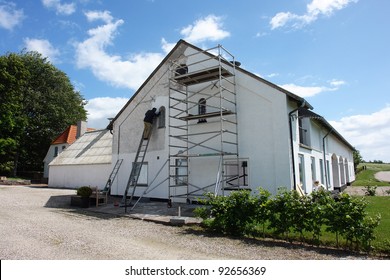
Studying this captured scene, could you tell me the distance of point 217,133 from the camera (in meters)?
14.4

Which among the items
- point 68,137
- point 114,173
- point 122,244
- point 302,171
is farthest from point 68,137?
point 122,244

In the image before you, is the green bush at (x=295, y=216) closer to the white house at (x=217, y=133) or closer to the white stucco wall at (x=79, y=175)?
the white house at (x=217, y=133)

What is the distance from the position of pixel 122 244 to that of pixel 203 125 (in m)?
8.69

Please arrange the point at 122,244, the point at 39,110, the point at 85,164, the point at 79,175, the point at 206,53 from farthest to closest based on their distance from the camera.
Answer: the point at 39,110 → the point at 79,175 → the point at 85,164 → the point at 206,53 → the point at 122,244

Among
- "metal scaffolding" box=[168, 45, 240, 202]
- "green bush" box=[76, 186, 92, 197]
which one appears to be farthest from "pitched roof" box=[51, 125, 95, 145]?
"metal scaffolding" box=[168, 45, 240, 202]

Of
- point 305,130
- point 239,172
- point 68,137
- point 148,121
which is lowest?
point 239,172

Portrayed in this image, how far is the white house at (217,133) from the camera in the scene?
42.0 ft

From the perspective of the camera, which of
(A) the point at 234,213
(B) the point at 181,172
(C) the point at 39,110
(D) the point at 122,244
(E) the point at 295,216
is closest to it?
(E) the point at 295,216

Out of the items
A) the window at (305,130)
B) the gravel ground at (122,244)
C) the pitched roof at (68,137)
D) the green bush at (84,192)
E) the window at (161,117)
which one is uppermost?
the pitched roof at (68,137)

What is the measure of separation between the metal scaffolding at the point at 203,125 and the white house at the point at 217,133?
5 cm

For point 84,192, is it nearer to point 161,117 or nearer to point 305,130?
point 161,117

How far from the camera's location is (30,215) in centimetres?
1160

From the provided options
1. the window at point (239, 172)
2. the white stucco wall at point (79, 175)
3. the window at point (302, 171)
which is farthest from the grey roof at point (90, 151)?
the window at point (302, 171)

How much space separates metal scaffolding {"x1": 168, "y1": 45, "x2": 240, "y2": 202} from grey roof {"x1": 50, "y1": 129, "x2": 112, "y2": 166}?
1045 cm
